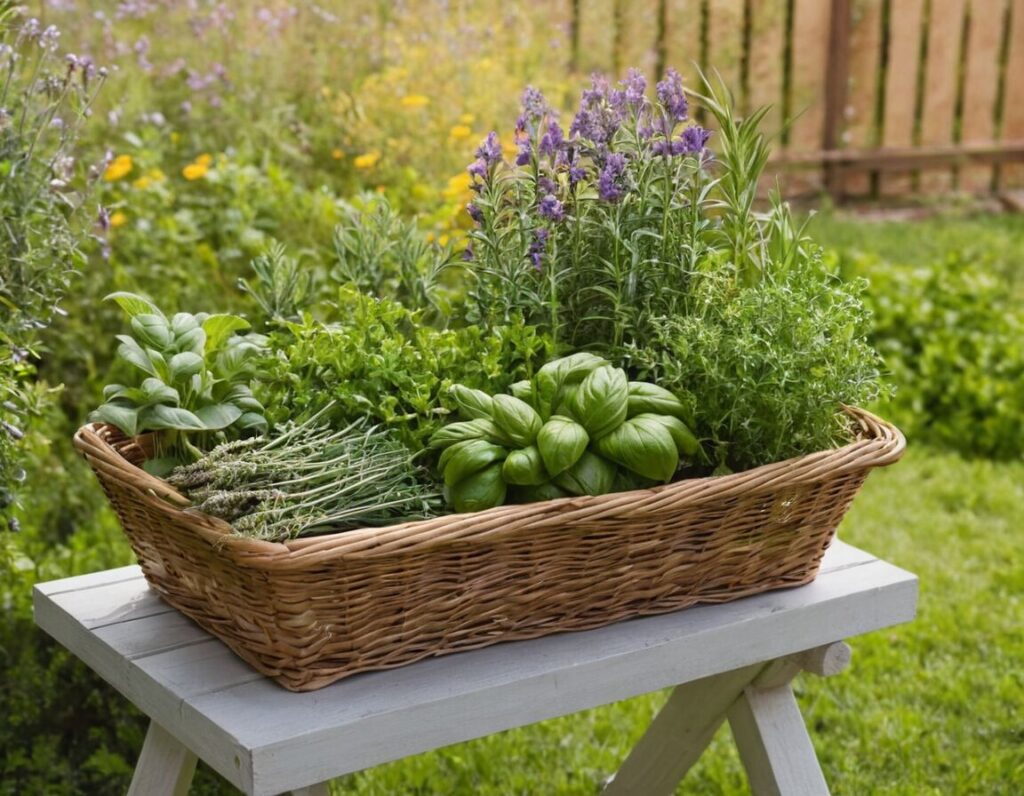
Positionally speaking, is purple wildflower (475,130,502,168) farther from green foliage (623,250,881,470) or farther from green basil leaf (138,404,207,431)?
green basil leaf (138,404,207,431)

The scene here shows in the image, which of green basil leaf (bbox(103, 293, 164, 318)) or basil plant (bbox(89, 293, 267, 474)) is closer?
basil plant (bbox(89, 293, 267, 474))

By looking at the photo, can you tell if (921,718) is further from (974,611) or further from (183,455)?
(183,455)

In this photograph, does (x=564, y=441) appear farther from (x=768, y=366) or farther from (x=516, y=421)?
(x=768, y=366)

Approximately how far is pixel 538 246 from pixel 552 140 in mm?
153

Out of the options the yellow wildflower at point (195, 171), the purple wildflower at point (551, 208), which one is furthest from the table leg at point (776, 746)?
the yellow wildflower at point (195, 171)

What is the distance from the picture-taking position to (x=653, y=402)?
1683 mm

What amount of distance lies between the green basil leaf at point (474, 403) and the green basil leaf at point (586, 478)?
13 cm

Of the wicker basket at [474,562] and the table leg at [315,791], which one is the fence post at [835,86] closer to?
the wicker basket at [474,562]

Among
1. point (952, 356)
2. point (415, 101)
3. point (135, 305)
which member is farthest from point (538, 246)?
point (952, 356)

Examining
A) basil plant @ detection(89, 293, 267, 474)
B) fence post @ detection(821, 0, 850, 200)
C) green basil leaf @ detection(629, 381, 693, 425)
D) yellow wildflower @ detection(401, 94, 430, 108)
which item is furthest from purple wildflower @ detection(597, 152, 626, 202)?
fence post @ detection(821, 0, 850, 200)

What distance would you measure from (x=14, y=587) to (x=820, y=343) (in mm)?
1775

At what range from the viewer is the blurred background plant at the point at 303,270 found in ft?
6.81

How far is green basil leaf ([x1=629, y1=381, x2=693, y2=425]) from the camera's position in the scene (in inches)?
66.1

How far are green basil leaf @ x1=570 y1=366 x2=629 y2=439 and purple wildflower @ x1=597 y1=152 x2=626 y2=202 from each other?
1.02 ft
